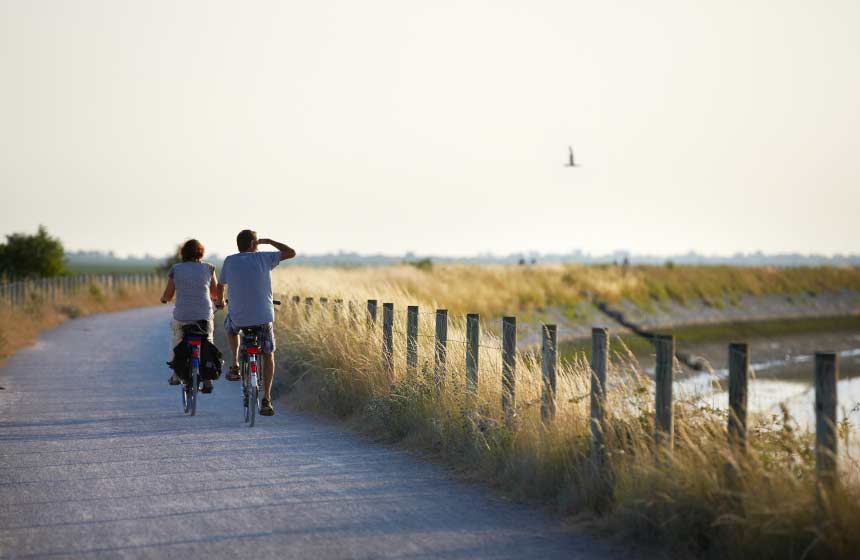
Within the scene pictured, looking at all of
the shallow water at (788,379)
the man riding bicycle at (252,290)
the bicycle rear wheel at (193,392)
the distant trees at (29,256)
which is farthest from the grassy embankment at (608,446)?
the distant trees at (29,256)

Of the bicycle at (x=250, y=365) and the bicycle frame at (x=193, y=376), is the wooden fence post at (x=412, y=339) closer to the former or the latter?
the bicycle at (x=250, y=365)

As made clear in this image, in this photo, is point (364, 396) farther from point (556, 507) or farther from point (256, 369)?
point (556, 507)

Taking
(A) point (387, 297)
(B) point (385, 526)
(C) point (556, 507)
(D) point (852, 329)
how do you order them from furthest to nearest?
(D) point (852, 329) → (A) point (387, 297) → (C) point (556, 507) → (B) point (385, 526)

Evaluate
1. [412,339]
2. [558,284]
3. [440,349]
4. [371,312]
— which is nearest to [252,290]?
[412,339]

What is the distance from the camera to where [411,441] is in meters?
10.8

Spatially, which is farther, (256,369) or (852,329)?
(852,329)

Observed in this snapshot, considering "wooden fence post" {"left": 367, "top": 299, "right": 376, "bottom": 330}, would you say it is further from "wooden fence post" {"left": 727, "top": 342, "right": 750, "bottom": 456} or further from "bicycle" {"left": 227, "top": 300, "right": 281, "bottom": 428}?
"wooden fence post" {"left": 727, "top": 342, "right": 750, "bottom": 456}

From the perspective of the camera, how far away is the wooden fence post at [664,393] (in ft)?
24.6

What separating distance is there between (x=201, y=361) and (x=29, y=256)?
3686 cm

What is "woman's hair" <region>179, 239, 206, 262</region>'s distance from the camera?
13.1 meters

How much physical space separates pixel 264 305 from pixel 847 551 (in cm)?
794

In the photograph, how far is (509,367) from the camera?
1002 cm

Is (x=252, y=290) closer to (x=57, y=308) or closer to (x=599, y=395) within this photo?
(x=599, y=395)

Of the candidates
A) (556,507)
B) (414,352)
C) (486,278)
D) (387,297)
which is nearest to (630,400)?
(556,507)
